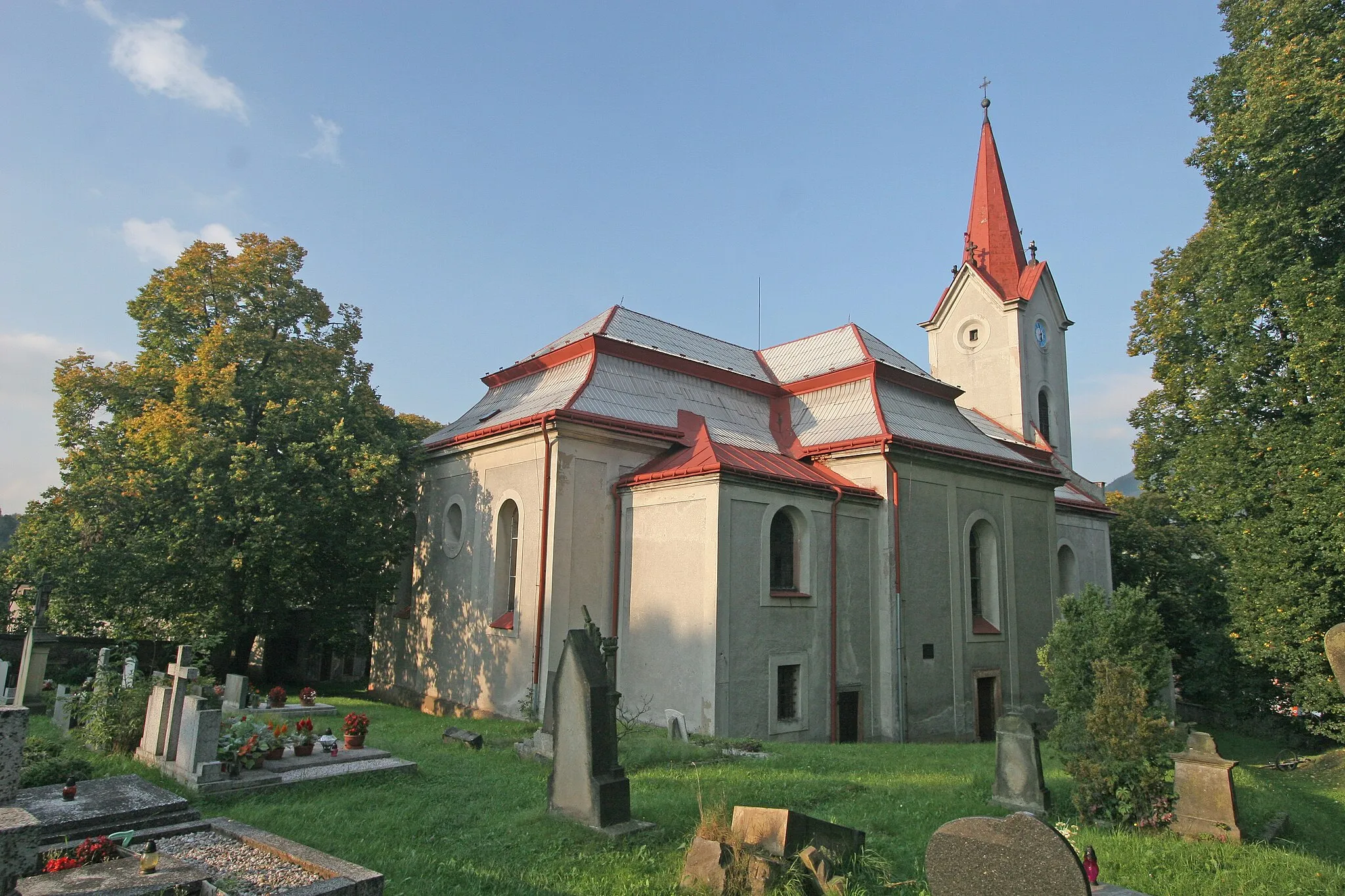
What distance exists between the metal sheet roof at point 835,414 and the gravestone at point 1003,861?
49.2 ft

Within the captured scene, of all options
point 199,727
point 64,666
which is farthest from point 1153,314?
point 64,666

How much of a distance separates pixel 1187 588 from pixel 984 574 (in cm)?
1542

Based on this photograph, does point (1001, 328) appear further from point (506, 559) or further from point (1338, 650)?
point (1338, 650)

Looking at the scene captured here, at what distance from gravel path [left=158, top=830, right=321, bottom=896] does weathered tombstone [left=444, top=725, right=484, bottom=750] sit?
5.69 m

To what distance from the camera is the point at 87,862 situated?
18.6ft

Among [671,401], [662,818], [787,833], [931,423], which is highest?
[671,401]

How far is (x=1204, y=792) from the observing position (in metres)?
8.88

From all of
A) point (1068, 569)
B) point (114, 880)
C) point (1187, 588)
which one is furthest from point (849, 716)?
point (1187, 588)

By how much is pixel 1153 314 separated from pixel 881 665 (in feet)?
44.3

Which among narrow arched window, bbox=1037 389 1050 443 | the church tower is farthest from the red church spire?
narrow arched window, bbox=1037 389 1050 443

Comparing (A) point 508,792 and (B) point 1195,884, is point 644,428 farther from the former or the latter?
(B) point 1195,884

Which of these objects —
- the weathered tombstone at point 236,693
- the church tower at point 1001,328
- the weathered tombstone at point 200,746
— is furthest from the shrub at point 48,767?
the church tower at point 1001,328

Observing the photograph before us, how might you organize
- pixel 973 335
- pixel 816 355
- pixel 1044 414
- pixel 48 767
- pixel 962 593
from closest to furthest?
pixel 48 767 < pixel 962 593 < pixel 816 355 < pixel 1044 414 < pixel 973 335

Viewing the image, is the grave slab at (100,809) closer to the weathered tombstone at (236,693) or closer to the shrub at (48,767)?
the shrub at (48,767)
